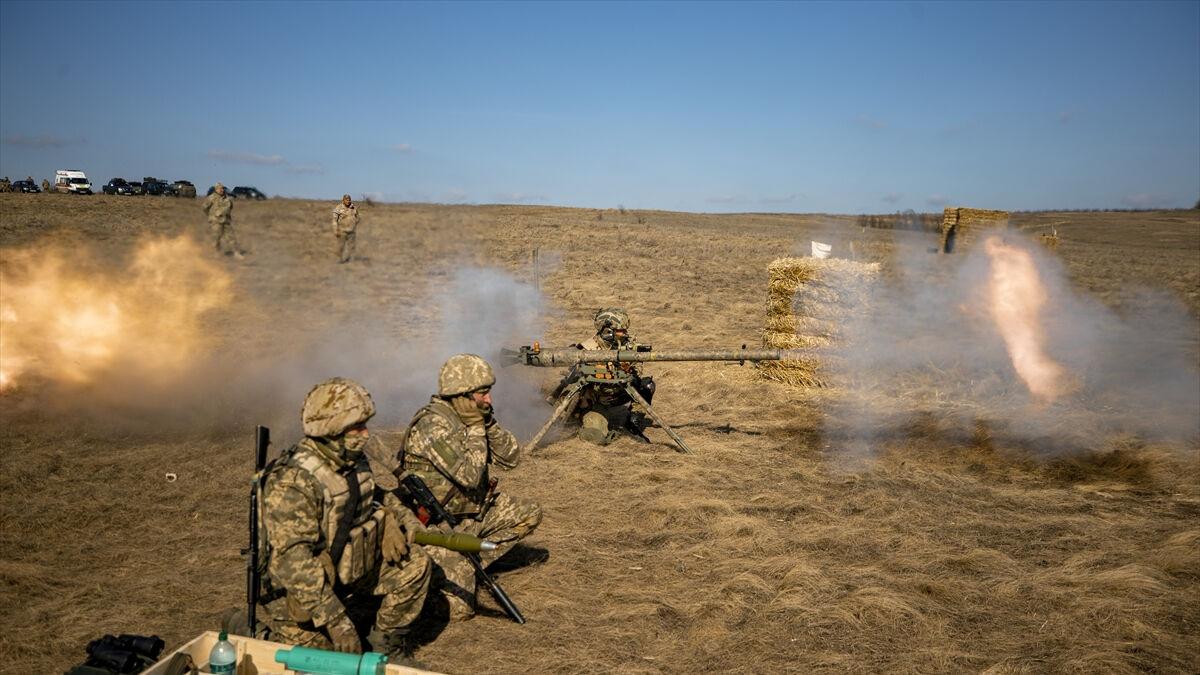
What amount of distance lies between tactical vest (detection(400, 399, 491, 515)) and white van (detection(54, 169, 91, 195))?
38.4m

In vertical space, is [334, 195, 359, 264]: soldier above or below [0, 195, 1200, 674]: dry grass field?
above

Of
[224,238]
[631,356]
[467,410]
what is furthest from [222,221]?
[467,410]

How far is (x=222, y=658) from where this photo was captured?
4.94 m

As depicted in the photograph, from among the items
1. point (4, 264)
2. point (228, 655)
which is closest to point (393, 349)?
point (4, 264)

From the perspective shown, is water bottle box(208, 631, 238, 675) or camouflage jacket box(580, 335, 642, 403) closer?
water bottle box(208, 631, 238, 675)

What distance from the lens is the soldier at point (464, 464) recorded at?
23.3ft

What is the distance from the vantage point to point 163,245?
25547 millimetres

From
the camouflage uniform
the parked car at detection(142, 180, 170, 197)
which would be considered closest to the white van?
the parked car at detection(142, 180, 170, 197)

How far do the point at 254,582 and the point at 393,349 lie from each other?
494 inches

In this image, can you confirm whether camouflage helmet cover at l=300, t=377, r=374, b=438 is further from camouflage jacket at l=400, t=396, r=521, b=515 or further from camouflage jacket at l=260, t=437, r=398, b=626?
camouflage jacket at l=400, t=396, r=521, b=515

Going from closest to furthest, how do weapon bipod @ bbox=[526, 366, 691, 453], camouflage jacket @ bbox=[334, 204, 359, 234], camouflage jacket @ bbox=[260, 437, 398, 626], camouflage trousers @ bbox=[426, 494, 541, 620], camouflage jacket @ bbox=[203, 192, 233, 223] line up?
1. camouflage jacket @ bbox=[260, 437, 398, 626]
2. camouflage trousers @ bbox=[426, 494, 541, 620]
3. weapon bipod @ bbox=[526, 366, 691, 453]
4. camouflage jacket @ bbox=[203, 192, 233, 223]
5. camouflage jacket @ bbox=[334, 204, 359, 234]

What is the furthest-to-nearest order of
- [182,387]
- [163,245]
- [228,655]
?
[163,245] → [182,387] → [228,655]

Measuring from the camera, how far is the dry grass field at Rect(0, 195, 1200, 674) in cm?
691

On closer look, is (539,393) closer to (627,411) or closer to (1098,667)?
(627,411)
